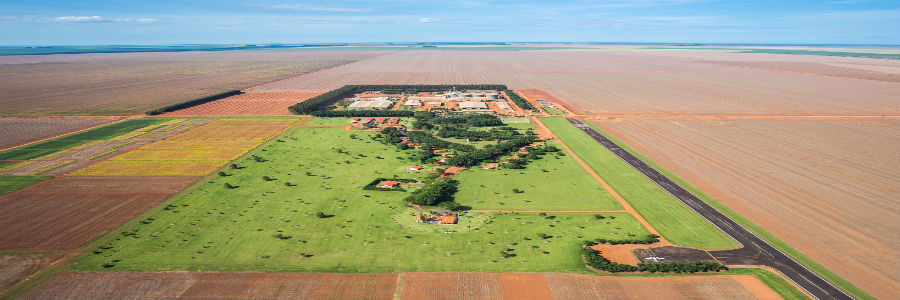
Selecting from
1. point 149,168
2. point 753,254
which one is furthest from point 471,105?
point 753,254

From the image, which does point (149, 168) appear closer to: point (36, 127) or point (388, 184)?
point (388, 184)

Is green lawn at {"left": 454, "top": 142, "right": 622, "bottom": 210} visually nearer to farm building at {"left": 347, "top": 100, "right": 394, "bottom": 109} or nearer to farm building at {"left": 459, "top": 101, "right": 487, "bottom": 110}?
farm building at {"left": 459, "top": 101, "right": 487, "bottom": 110}

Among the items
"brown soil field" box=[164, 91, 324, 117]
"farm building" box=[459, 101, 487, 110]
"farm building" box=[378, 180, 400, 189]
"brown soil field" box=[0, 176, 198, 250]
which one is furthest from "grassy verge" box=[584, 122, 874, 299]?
"brown soil field" box=[164, 91, 324, 117]

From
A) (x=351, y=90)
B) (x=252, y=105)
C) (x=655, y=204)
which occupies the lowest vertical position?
(x=655, y=204)

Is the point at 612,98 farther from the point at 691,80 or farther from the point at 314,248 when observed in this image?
the point at 314,248

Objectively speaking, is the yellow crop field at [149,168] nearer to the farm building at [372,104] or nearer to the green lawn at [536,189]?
the green lawn at [536,189]

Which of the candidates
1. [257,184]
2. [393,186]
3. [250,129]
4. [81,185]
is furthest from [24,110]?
[393,186]

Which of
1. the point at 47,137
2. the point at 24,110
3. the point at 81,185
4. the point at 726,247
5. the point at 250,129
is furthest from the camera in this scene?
the point at 24,110
